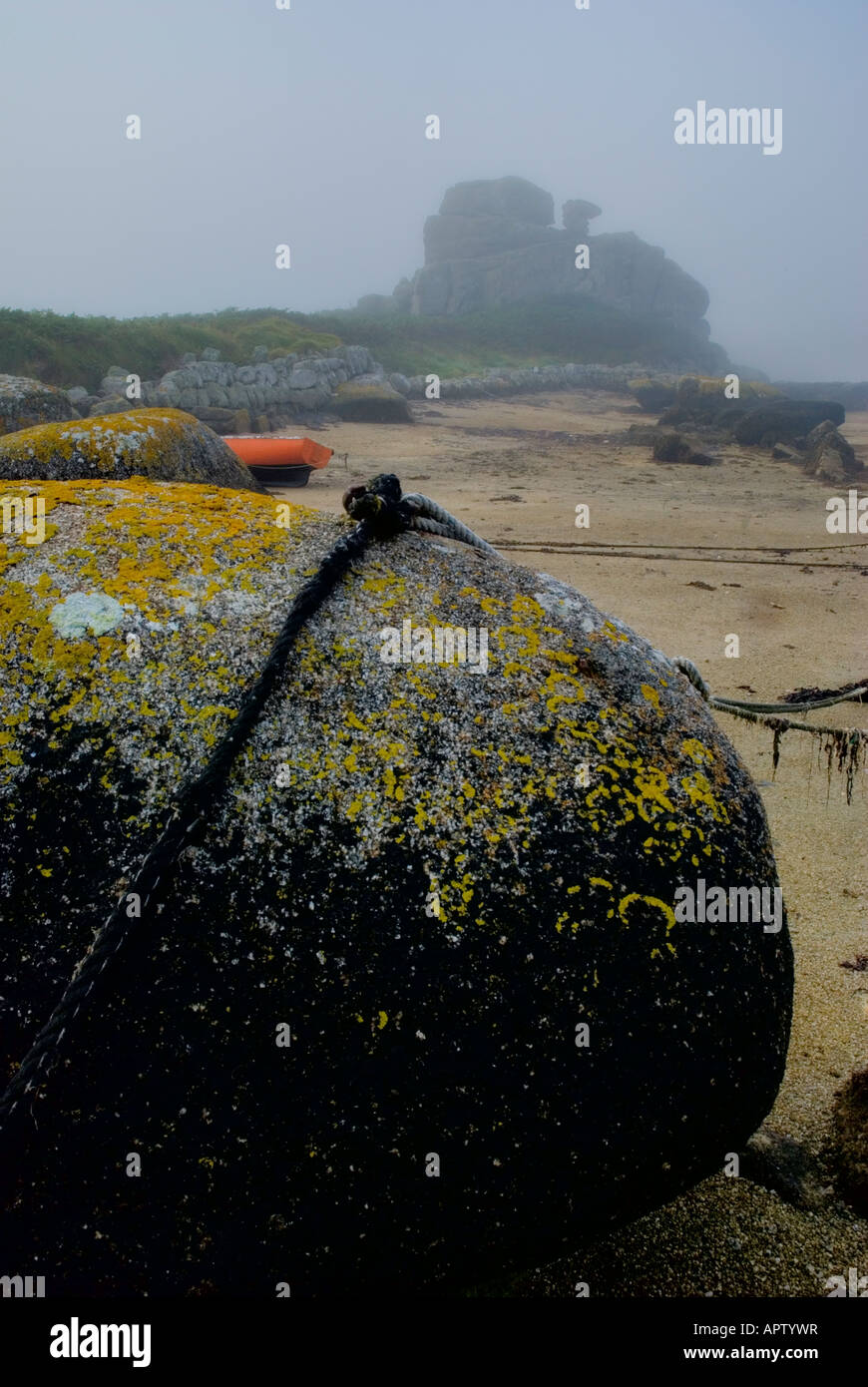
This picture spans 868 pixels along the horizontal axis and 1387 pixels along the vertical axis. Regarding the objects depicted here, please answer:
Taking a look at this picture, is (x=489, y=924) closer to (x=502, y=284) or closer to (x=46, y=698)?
(x=46, y=698)

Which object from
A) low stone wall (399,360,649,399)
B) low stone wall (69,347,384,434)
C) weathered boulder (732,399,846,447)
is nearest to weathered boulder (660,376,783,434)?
weathered boulder (732,399,846,447)

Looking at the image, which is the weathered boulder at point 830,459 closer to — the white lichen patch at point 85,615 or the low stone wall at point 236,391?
the low stone wall at point 236,391

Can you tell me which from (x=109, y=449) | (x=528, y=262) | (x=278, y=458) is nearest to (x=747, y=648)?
(x=109, y=449)

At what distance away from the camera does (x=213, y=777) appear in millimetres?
1568

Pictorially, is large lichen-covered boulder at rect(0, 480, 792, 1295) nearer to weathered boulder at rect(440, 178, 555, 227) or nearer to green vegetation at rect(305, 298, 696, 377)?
green vegetation at rect(305, 298, 696, 377)

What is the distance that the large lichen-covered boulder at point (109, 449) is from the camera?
4.20m

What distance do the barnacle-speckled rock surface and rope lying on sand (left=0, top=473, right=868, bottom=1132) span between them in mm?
2595

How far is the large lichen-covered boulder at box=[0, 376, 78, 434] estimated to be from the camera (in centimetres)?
1132

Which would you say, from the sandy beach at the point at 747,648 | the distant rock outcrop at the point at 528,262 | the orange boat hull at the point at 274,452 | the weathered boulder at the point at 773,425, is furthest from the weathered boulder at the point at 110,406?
the distant rock outcrop at the point at 528,262

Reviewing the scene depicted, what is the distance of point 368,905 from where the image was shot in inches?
60.8

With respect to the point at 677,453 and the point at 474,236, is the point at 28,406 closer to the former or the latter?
the point at 677,453

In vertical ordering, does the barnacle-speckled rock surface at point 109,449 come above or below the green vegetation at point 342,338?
below

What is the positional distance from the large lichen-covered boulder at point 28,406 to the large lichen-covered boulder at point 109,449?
6406 mm
